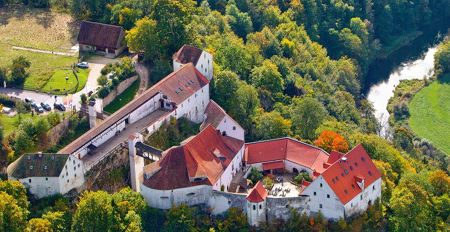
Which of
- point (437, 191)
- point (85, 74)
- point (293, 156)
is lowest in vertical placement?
point (437, 191)

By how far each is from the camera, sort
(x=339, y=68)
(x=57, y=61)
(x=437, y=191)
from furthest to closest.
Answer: (x=339, y=68), (x=57, y=61), (x=437, y=191)

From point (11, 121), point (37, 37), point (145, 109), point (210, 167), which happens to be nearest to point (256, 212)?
point (210, 167)

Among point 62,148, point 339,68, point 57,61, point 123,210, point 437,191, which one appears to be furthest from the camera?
point 339,68

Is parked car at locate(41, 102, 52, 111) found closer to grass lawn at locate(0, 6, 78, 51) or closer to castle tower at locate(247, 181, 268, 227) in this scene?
grass lawn at locate(0, 6, 78, 51)

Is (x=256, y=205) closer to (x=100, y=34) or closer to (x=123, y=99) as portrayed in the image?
(x=123, y=99)

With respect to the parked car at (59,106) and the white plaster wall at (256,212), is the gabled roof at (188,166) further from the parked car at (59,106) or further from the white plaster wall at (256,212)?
the parked car at (59,106)

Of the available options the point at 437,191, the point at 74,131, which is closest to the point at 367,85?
the point at 437,191

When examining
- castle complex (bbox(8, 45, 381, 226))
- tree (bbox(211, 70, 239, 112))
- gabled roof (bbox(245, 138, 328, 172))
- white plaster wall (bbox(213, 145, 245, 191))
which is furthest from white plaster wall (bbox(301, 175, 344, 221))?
tree (bbox(211, 70, 239, 112))

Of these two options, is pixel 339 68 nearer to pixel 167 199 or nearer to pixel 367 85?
pixel 367 85
